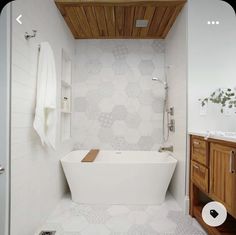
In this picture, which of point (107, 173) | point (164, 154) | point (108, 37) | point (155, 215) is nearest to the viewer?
point (155, 215)

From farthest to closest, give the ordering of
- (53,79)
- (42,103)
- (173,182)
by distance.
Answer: (173,182) < (53,79) < (42,103)

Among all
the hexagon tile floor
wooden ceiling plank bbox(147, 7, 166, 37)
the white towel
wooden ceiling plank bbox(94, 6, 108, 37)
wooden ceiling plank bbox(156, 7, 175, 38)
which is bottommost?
the hexagon tile floor

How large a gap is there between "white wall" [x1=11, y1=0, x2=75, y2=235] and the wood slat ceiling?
334 mm

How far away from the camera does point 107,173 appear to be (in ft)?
7.97

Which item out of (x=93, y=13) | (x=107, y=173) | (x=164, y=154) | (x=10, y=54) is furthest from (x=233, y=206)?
(x=93, y=13)

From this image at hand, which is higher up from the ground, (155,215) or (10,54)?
(10,54)

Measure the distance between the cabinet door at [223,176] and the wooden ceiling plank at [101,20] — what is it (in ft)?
6.54

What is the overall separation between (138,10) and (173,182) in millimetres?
2290

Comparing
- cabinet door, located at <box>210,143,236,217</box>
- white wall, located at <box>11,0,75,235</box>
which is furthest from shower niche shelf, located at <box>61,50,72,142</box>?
cabinet door, located at <box>210,143,236,217</box>

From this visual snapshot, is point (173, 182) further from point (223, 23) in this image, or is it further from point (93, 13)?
point (93, 13)

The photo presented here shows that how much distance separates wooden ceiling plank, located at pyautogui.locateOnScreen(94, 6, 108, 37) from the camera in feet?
8.06

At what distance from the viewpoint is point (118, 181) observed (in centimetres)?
245

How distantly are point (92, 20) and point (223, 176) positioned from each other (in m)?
2.40

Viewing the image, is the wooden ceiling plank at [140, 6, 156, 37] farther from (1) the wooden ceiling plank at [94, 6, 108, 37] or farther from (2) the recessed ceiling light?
(1) the wooden ceiling plank at [94, 6, 108, 37]
